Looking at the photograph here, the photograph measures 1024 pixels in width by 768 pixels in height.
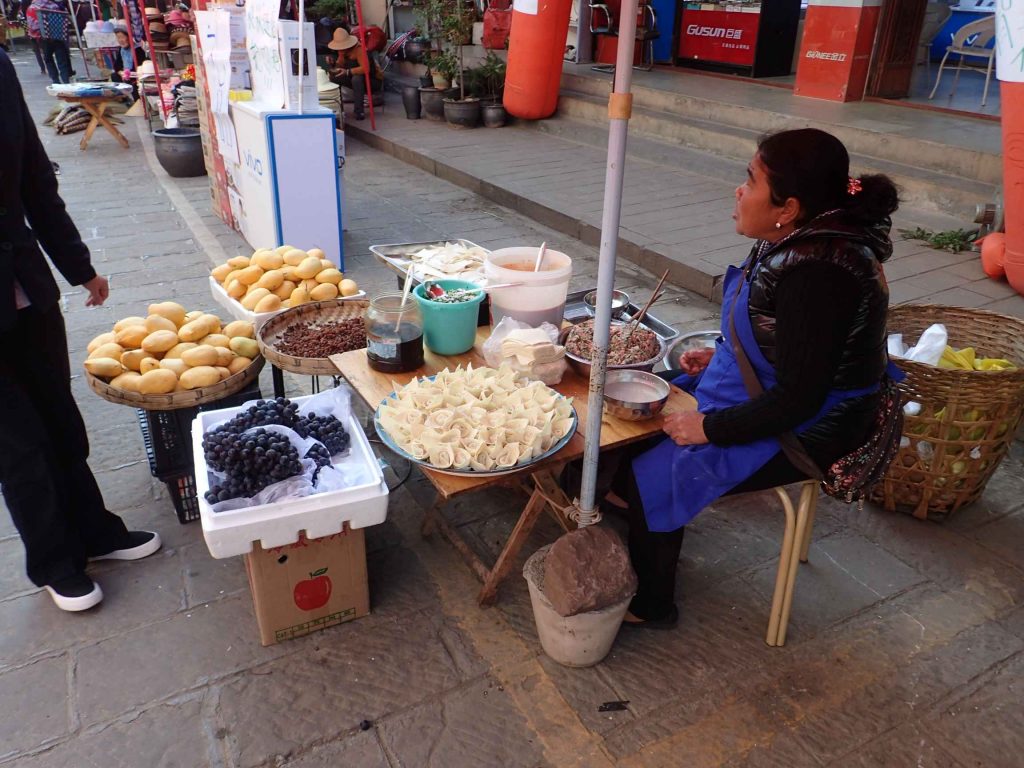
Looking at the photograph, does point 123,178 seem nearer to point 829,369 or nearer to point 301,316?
point 301,316

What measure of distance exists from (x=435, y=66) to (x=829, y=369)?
369 inches

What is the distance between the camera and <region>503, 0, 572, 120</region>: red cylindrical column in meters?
8.49

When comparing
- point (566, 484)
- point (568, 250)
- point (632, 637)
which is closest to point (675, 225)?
point (568, 250)

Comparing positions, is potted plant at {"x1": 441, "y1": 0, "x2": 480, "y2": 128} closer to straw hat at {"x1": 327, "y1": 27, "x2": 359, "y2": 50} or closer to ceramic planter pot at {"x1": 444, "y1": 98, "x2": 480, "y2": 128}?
ceramic planter pot at {"x1": 444, "y1": 98, "x2": 480, "y2": 128}

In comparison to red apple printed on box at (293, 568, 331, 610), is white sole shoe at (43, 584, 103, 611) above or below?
below

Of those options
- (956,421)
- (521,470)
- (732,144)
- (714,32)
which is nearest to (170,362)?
(521,470)

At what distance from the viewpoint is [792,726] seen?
6.79ft

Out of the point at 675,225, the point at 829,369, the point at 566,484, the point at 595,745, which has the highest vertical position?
the point at 829,369

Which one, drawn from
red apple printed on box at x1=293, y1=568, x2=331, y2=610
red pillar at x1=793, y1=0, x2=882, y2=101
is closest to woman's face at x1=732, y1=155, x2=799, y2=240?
red apple printed on box at x1=293, y1=568, x2=331, y2=610

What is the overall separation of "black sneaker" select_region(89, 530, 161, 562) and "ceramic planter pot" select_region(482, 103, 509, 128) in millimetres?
8246

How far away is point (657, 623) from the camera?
237cm

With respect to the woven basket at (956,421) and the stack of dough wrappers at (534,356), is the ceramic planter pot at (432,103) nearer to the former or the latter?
the woven basket at (956,421)

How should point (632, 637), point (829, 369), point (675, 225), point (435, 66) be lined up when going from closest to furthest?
point (829, 369) → point (632, 637) → point (675, 225) → point (435, 66)

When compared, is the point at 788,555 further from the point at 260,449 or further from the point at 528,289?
the point at 260,449
